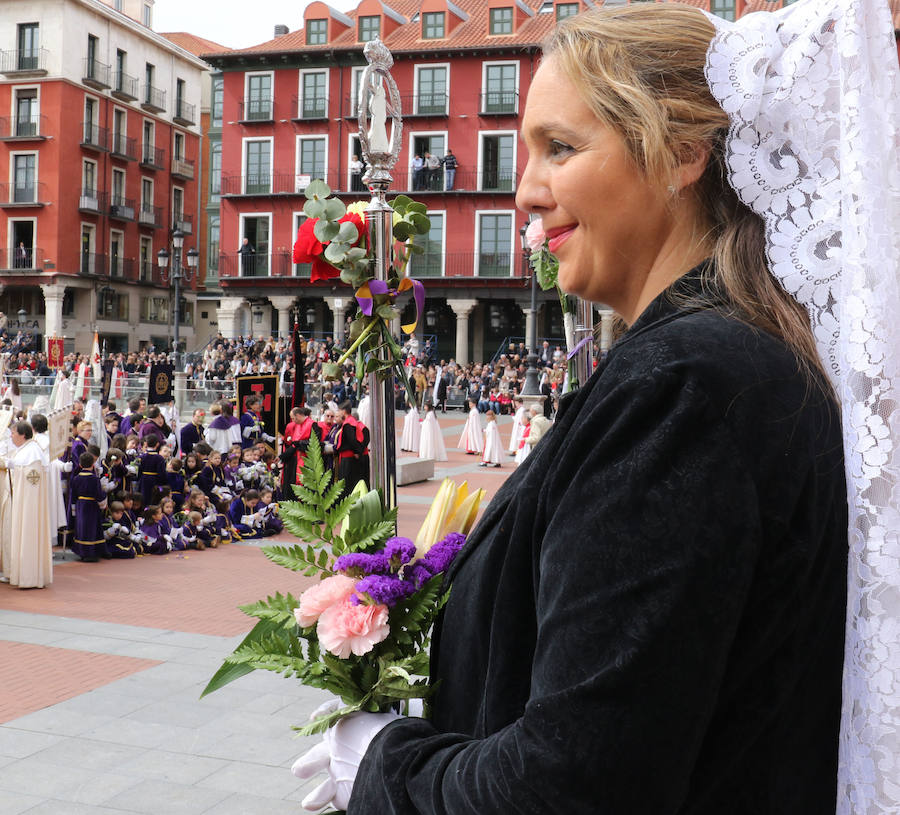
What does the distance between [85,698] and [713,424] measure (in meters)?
6.47

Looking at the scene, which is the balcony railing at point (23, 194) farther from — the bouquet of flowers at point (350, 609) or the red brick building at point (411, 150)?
the bouquet of flowers at point (350, 609)

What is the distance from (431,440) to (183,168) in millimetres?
38251

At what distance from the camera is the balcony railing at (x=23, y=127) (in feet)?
151

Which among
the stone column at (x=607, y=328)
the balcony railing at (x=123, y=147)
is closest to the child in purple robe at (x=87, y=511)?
the stone column at (x=607, y=328)

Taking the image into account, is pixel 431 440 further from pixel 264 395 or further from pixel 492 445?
pixel 264 395

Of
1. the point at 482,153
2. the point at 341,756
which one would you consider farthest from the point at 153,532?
the point at 482,153

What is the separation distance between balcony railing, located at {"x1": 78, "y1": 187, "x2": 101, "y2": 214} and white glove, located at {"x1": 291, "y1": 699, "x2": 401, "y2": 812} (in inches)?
1945

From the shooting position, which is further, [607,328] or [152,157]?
[152,157]

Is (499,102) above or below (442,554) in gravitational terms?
above

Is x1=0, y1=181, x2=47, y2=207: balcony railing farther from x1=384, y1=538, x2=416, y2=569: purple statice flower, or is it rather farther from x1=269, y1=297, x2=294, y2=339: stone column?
x1=384, y1=538, x2=416, y2=569: purple statice flower

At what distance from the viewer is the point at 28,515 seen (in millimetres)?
10320

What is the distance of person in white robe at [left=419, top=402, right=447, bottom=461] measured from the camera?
2222cm

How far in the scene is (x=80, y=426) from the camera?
1290 cm

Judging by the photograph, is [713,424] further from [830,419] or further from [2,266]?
[2,266]
